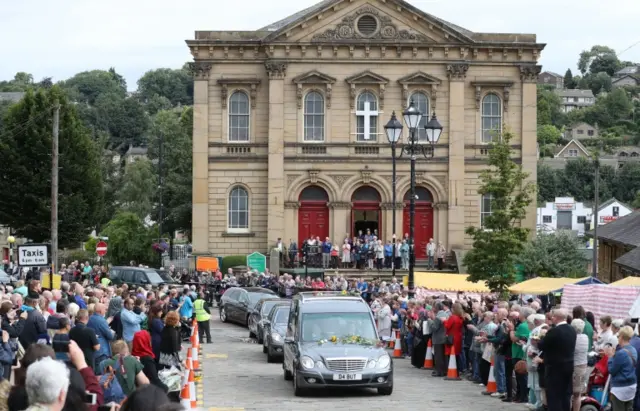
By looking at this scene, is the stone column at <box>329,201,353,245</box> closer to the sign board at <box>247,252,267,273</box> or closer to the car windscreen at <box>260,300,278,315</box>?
the sign board at <box>247,252,267,273</box>

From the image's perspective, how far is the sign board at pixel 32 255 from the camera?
33.2m

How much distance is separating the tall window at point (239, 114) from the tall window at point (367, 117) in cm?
501

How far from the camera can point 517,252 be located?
1670 inches

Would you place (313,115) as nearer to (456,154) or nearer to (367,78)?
(367,78)

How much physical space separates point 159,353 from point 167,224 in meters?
65.8

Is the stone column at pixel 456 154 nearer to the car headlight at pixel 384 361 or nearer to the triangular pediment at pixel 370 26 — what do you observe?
the triangular pediment at pixel 370 26

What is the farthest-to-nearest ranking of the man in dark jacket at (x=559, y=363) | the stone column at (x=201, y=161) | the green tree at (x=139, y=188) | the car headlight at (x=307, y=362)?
the green tree at (x=139, y=188) → the stone column at (x=201, y=161) → the car headlight at (x=307, y=362) → the man in dark jacket at (x=559, y=363)

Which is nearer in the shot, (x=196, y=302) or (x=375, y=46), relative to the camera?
(x=196, y=302)

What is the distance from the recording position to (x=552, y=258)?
1900 inches

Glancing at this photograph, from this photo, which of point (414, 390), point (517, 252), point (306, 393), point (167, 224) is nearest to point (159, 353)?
point (306, 393)

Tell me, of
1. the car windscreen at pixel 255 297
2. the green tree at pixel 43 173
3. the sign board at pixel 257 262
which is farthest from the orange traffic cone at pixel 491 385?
the green tree at pixel 43 173

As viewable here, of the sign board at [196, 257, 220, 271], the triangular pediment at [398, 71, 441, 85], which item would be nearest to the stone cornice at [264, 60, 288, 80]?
the triangular pediment at [398, 71, 441, 85]

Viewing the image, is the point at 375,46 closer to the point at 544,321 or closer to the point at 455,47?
the point at 455,47

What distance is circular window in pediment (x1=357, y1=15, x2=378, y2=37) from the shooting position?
57625mm
